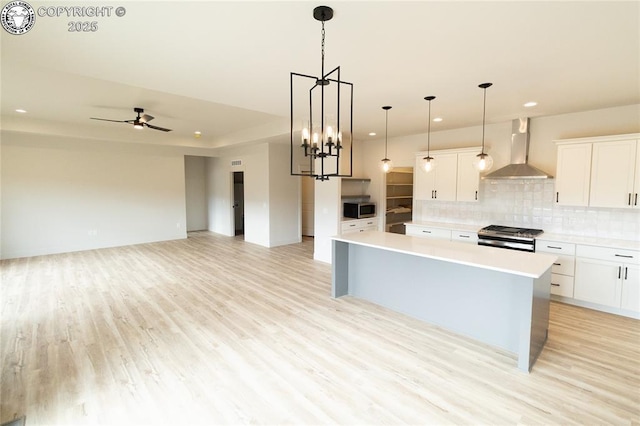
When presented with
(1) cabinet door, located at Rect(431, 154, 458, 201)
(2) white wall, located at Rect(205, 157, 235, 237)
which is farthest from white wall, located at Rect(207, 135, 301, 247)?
(1) cabinet door, located at Rect(431, 154, 458, 201)

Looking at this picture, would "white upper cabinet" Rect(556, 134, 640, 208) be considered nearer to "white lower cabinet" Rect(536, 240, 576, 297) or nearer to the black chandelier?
"white lower cabinet" Rect(536, 240, 576, 297)

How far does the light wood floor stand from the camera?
2131mm

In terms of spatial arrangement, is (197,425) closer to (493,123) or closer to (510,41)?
(510,41)

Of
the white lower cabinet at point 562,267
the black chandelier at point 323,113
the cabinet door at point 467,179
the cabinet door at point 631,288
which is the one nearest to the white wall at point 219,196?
the black chandelier at point 323,113

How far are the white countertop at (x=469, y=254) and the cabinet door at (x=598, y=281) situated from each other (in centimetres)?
109

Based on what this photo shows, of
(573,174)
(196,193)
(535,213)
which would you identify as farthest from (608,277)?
(196,193)

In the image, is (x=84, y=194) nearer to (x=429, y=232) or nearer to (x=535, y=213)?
(x=429, y=232)

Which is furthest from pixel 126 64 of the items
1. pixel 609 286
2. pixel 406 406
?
pixel 609 286

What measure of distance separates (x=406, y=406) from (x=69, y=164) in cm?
858

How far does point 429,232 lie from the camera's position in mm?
5520

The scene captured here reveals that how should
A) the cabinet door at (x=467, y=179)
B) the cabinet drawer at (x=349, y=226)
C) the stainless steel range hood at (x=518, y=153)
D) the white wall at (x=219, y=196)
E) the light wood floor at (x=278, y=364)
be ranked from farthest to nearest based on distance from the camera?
the white wall at (x=219, y=196) < the cabinet drawer at (x=349, y=226) < the cabinet door at (x=467, y=179) < the stainless steel range hood at (x=518, y=153) < the light wood floor at (x=278, y=364)

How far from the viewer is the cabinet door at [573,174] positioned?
13.3ft

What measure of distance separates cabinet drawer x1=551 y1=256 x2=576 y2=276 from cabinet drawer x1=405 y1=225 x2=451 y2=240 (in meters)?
1.55

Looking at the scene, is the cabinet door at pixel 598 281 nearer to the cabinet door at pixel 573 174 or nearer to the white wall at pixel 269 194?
the cabinet door at pixel 573 174
